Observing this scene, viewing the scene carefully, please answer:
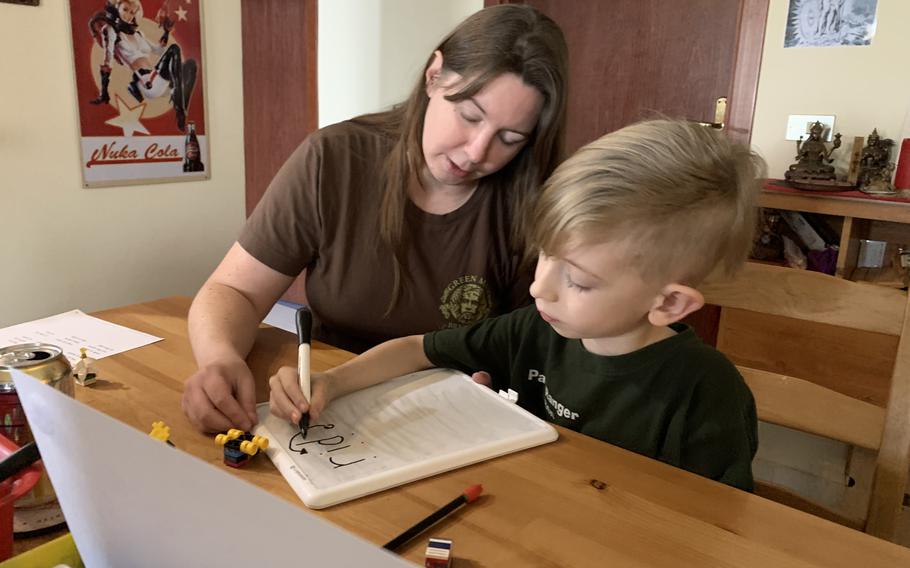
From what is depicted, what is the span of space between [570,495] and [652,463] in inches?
4.8

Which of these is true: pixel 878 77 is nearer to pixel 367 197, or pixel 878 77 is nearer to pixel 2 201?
pixel 367 197

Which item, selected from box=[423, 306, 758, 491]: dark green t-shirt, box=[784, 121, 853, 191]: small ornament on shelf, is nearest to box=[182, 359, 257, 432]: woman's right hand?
box=[423, 306, 758, 491]: dark green t-shirt

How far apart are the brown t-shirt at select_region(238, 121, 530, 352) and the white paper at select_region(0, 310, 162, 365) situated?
224 mm

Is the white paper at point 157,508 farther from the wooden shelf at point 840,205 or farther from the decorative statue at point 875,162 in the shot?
the decorative statue at point 875,162

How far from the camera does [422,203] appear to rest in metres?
1.19

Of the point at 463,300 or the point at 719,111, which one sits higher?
the point at 719,111

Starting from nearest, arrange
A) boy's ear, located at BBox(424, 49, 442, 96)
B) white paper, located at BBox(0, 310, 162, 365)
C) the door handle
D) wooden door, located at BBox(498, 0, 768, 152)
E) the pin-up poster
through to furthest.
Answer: white paper, located at BBox(0, 310, 162, 365) → boy's ear, located at BBox(424, 49, 442, 96) → the pin-up poster → wooden door, located at BBox(498, 0, 768, 152) → the door handle

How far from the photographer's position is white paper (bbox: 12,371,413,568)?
0.91ft

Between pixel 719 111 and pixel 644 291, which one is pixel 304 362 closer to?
pixel 644 291

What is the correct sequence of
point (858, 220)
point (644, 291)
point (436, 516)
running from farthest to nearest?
point (858, 220) → point (644, 291) → point (436, 516)

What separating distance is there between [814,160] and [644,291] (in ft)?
5.87

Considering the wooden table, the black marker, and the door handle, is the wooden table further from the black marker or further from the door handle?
the door handle

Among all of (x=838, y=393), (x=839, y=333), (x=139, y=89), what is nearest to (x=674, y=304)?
(x=838, y=393)

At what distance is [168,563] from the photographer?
370 millimetres
